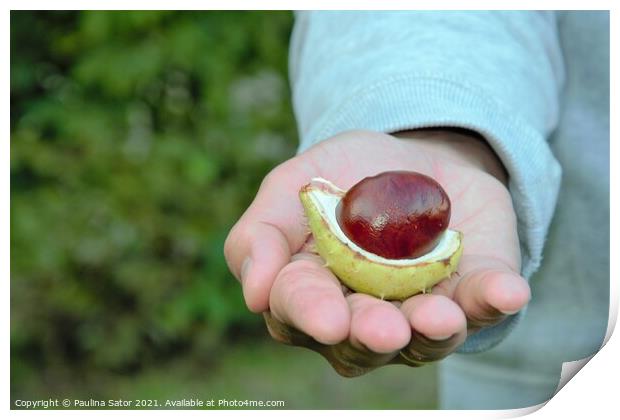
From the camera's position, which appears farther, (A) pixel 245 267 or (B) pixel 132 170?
(B) pixel 132 170

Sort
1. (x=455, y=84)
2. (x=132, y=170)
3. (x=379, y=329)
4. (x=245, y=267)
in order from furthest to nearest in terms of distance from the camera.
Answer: (x=132, y=170)
(x=455, y=84)
(x=245, y=267)
(x=379, y=329)

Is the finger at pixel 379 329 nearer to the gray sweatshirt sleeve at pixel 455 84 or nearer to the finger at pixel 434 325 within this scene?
the finger at pixel 434 325

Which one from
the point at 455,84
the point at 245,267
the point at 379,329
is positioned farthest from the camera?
the point at 455,84

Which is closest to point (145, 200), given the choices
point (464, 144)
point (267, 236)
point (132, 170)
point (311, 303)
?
point (132, 170)

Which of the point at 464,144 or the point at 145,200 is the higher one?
the point at 464,144

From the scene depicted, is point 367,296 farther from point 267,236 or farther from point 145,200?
point 145,200
